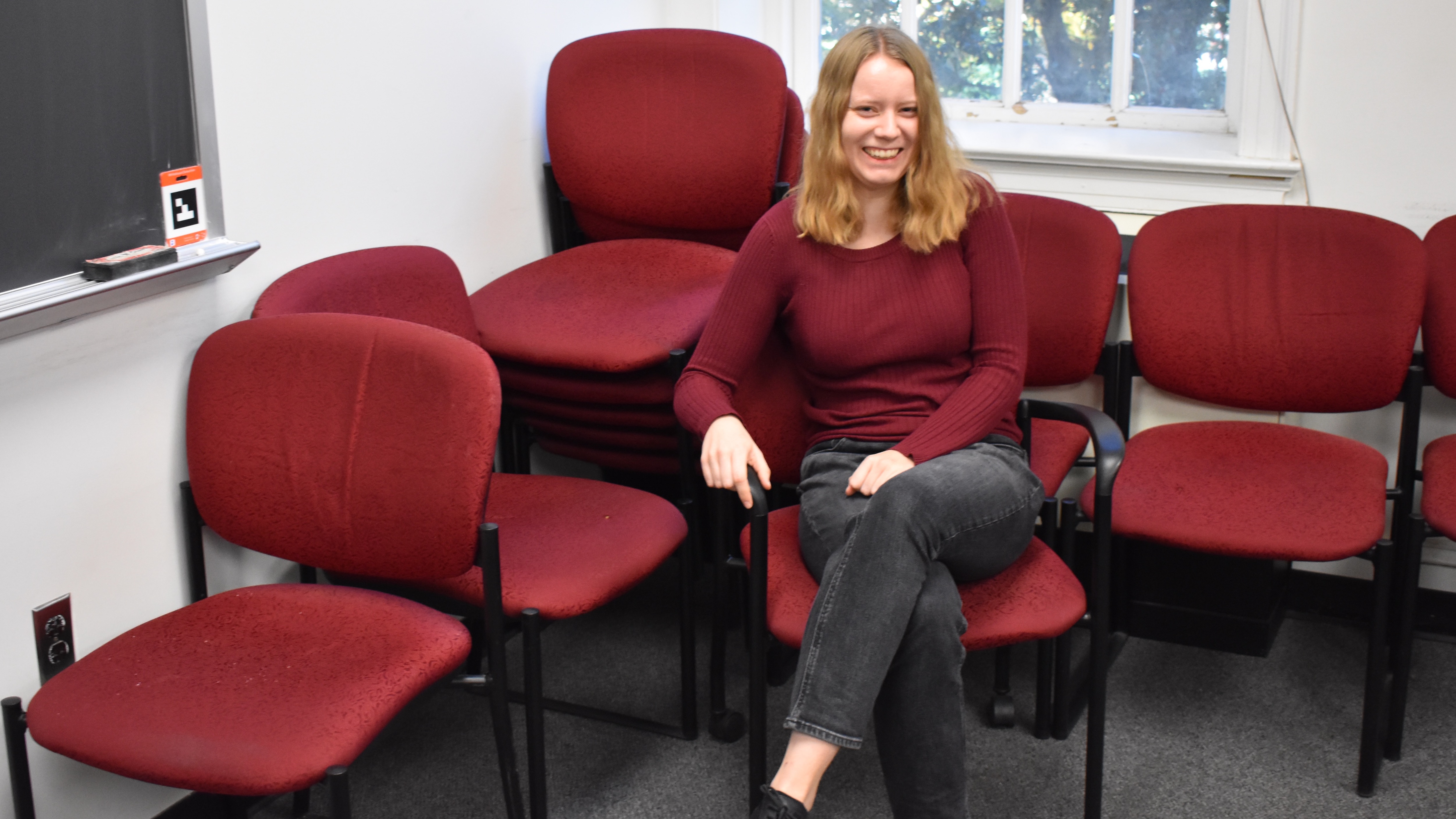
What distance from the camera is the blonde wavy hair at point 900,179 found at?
6.56 ft

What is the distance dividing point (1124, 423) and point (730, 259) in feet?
2.72

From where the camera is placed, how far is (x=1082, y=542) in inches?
113

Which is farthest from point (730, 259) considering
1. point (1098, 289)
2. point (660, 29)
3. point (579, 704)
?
point (579, 704)

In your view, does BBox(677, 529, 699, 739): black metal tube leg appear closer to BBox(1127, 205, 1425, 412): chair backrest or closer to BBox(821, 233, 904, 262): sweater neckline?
BBox(821, 233, 904, 262): sweater neckline

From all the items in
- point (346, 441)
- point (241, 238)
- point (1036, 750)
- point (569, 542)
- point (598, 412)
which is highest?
point (241, 238)

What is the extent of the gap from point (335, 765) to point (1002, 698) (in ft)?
4.31

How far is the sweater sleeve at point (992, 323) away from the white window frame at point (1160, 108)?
810 mm

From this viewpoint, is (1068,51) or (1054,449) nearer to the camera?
(1054,449)

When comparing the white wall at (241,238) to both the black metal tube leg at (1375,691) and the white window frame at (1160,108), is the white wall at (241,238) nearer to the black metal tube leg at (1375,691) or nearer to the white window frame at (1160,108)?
the white window frame at (1160,108)

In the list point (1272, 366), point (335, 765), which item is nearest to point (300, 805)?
point (335, 765)

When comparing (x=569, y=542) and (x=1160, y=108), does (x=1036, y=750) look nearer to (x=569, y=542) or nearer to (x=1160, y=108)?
(x=569, y=542)

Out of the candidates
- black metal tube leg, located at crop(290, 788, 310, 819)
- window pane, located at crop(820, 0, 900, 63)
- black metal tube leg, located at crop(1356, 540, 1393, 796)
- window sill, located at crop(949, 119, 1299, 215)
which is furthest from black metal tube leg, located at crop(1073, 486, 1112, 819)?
window pane, located at crop(820, 0, 900, 63)

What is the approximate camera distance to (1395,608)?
2273 millimetres

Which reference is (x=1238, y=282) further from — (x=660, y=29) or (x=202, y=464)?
(x=202, y=464)
